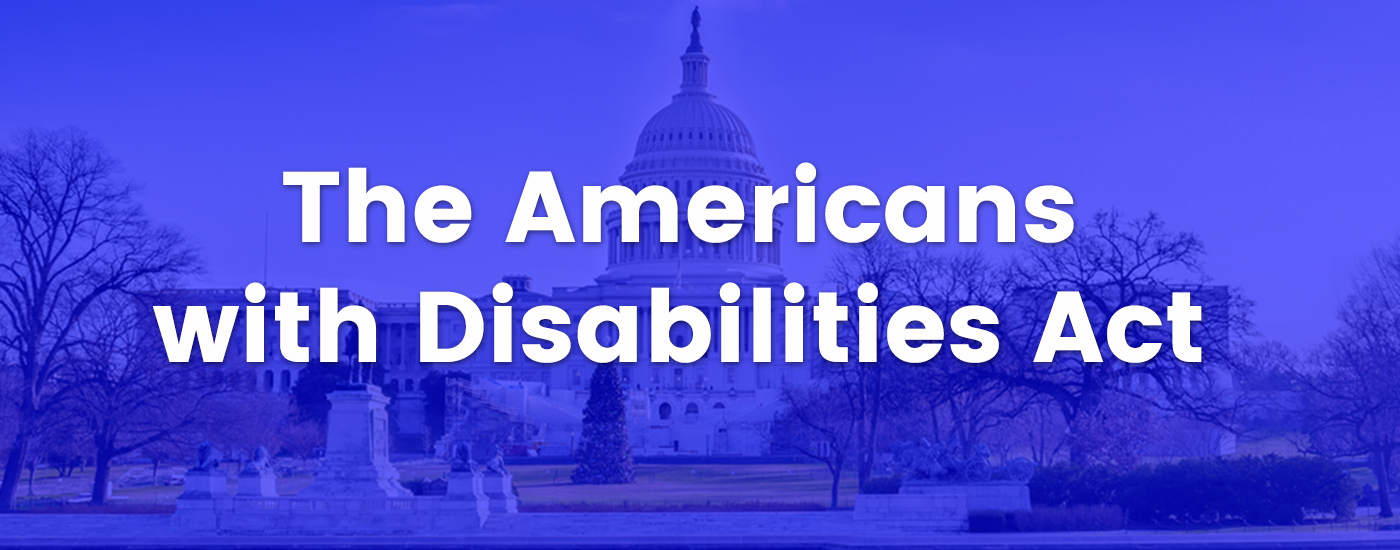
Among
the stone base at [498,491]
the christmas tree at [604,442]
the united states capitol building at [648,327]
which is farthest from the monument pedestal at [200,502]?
the united states capitol building at [648,327]

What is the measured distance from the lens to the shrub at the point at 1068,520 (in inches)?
1501

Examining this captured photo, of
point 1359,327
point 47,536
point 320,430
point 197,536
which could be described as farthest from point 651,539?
point 320,430

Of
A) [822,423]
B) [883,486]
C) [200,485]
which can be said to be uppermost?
[200,485]

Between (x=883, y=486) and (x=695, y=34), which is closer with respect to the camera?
(x=883, y=486)

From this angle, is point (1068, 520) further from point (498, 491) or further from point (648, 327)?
point (648, 327)

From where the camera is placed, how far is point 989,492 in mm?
40188

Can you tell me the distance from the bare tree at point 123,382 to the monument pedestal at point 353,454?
9035 mm

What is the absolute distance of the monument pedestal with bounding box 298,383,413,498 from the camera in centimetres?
4184

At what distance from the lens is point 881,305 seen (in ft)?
178

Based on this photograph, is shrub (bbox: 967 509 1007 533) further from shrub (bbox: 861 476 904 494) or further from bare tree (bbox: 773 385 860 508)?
bare tree (bbox: 773 385 860 508)

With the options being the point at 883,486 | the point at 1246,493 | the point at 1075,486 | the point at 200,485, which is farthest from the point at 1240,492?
the point at 200,485

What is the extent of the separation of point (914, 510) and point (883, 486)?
469cm

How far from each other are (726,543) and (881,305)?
20342mm

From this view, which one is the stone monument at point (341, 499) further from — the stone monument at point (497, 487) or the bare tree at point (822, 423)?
the bare tree at point (822, 423)
